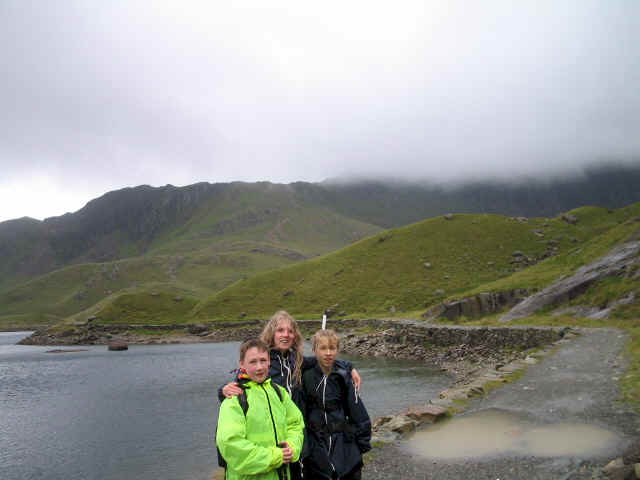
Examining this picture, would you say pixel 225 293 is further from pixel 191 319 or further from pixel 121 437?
pixel 121 437

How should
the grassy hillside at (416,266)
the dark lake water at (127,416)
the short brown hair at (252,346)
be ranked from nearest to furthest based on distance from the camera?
the short brown hair at (252,346) → the dark lake water at (127,416) → the grassy hillside at (416,266)

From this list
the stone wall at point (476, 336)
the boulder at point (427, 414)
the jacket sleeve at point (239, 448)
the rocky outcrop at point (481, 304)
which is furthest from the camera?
the rocky outcrop at point (481, 304)

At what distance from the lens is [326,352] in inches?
299

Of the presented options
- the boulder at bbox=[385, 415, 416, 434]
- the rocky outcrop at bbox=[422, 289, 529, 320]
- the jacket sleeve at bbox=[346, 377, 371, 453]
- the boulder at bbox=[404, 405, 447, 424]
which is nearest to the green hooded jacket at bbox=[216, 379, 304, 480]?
the jacket sleeve at bbox=[346, 377, 371, 453]

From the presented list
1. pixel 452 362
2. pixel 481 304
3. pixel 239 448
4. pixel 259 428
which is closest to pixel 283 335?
pixel 259 428

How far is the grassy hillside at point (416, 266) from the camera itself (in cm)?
10681

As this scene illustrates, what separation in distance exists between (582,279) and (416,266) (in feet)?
241

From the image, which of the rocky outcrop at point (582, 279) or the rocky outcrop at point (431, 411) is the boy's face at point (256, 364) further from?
the rocky outcrop at point (582, 279)

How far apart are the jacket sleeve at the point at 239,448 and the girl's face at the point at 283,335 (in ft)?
5.37

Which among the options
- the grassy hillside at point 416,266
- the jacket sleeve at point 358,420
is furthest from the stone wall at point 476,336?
the jacket sleeve at point 358,420

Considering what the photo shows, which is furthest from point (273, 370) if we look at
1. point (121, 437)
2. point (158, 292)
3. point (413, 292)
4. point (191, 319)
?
point (158, 292)

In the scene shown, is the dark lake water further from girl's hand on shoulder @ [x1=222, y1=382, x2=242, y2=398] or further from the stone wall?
girl's hand on shoulder @ [x1=222, y1=382, x2=242, y2=398]

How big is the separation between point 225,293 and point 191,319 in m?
15.2

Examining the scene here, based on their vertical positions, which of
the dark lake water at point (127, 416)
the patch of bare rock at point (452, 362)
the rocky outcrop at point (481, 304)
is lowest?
the dark lake water at point (127, 416)
